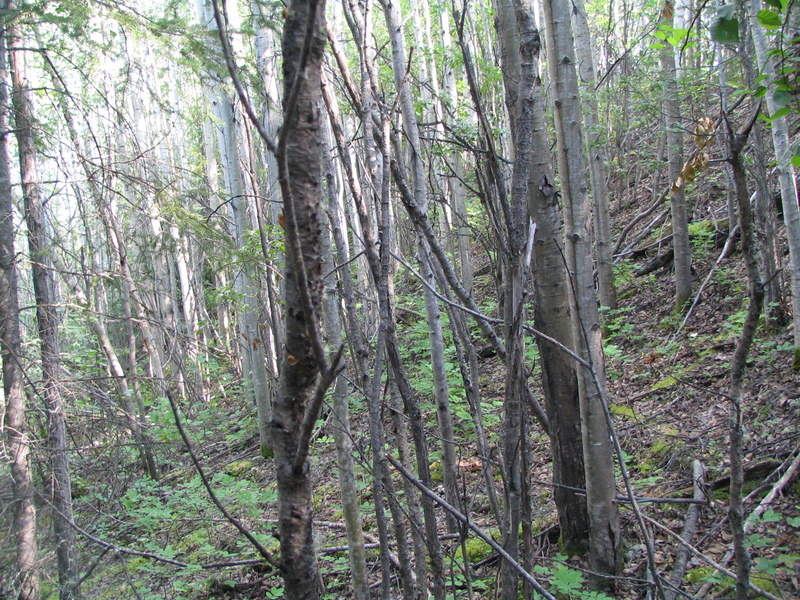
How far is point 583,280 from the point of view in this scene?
8.54ft

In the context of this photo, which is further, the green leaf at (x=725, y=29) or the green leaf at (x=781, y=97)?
the green leaf at (x=781, y=97)

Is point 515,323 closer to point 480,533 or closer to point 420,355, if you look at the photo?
point 480,533

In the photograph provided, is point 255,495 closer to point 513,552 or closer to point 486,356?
point 513,552

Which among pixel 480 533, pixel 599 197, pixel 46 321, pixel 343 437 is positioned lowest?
pixel 480 533

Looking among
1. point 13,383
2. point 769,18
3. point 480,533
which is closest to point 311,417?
point 480,533

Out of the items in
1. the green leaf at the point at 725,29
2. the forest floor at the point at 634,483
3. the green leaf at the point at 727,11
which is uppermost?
the green leaf at the point at 727,11

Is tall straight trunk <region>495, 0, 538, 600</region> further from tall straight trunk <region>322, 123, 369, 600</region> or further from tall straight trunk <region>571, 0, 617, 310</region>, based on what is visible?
tall straight trunk <region>571, 0, 617, 310</region>

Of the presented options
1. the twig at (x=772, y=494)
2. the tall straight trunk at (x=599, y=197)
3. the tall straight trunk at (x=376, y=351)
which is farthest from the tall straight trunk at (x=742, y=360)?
the tall straight trunk at (x=599, y=197)

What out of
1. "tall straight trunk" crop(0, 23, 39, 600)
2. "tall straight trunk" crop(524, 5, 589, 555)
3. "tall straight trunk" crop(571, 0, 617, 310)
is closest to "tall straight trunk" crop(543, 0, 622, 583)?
"tall straight trunk" crop(524, 5, 589, 555)

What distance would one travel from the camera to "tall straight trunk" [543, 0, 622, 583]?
2.58m

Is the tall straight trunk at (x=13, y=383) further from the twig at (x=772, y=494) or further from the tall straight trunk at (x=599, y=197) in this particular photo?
the tall straight trunk at (x=599, y=197)

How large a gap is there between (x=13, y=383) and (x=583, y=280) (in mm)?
4566

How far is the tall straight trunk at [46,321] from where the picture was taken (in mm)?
4328

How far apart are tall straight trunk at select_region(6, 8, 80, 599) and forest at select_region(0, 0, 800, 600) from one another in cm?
3
